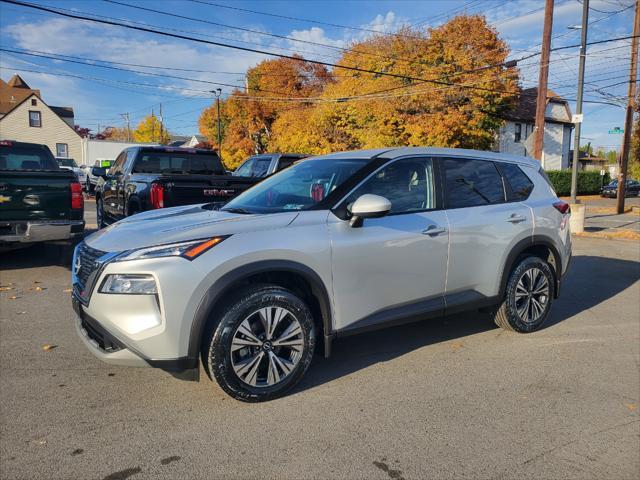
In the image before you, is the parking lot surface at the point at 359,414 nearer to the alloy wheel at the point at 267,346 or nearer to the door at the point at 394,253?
the alloy wheel at the point at 267,346

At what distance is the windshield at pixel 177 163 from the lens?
9.71 m

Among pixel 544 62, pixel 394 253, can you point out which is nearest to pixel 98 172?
pixel 394 253

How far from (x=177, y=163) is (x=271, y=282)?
728 centimetres

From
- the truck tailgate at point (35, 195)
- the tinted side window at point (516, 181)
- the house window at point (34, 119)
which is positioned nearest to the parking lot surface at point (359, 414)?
the tinted side window at point (516, 181)

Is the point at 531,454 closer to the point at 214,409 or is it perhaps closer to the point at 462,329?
the point at 214,409

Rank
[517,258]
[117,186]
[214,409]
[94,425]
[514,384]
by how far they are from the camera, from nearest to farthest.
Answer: [94,425] < [214,409] < [514,384] < [517,258] < [117,186]

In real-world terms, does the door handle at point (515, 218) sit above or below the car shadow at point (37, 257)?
above

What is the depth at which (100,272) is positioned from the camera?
3.25 m

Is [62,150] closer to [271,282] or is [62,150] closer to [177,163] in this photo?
[177,163]

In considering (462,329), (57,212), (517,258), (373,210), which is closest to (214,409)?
(373,210)

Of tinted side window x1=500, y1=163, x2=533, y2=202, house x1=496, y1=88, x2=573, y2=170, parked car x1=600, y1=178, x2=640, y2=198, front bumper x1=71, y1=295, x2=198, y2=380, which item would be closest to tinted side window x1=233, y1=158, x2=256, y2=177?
tinted side window x1=500, y1=163, x2=533, y2=202

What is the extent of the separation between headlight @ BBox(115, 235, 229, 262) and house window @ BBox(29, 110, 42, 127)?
182ft

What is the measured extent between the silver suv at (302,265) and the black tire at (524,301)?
0.06ft

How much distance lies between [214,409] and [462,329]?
292cm
